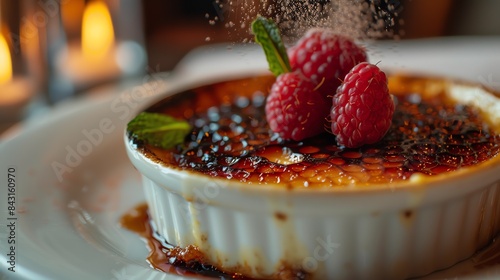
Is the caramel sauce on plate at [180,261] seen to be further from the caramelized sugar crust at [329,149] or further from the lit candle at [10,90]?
the lit candle at [10,90]

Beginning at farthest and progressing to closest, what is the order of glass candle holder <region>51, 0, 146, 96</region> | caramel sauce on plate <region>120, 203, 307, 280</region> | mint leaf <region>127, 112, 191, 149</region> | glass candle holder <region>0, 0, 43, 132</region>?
glass candle holder <region>51, 0, 146, 96</region>
glass candle holder <region>0, 0, 43, 132</region>
mint leaf <region>127, 112, 191, 149</region>
caramel sauce on plate <region>120, 203, 307, 280</region>

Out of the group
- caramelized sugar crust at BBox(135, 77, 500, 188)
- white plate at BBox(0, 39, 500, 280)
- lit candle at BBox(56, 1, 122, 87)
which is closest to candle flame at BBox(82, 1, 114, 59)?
lit candle at BBox(56, 1, 122, 87)

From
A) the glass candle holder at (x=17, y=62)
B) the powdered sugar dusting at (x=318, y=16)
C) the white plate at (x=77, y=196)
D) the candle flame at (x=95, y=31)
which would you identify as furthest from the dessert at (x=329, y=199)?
the candle flame at (x=95, y=31)

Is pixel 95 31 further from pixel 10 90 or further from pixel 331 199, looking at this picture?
pixel 331 199

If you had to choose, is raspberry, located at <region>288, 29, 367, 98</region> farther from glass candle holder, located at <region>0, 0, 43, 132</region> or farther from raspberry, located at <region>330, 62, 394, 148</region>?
glass candle holder, located at <region>0, 0, 43, 132</region>

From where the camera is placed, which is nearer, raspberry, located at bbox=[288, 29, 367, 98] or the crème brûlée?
the crème brûlée
